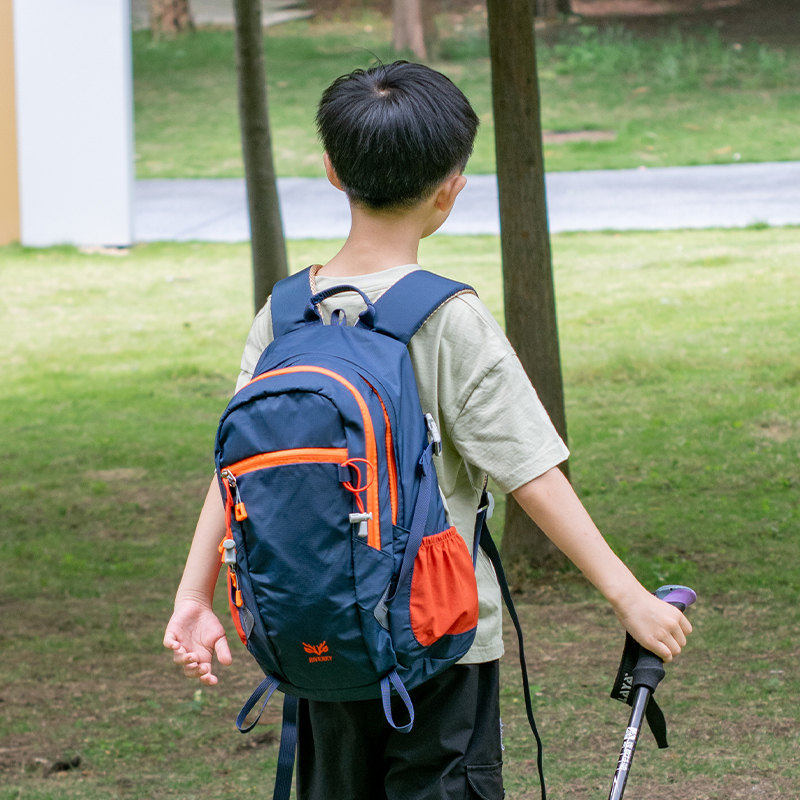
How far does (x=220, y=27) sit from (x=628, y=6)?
11364mm

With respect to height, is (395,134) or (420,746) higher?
(395,134)

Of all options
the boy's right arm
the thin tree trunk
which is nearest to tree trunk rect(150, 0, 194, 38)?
the thin tree trunk

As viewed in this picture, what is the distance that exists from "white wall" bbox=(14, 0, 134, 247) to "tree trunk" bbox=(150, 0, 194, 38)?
51.4ft

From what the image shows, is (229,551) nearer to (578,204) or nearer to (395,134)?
(395,134)

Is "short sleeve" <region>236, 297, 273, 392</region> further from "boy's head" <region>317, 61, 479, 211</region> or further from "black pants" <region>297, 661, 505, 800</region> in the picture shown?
"black pants" <region>297, 661, 505, 800</region>

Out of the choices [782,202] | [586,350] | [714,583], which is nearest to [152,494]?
[714,583]

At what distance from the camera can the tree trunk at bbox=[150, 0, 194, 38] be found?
105 feet

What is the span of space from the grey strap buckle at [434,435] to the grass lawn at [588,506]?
199cm

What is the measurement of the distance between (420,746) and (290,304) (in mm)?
753

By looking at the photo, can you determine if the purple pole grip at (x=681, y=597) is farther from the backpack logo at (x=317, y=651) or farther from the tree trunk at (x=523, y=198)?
the tree trunk at (x=523, y=198)

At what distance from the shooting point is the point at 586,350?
1023 centimetres

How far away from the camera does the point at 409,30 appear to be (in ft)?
93.2

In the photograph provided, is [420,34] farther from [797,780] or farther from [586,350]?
[797,780]

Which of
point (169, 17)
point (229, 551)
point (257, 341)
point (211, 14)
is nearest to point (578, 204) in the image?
point (257, 341)
